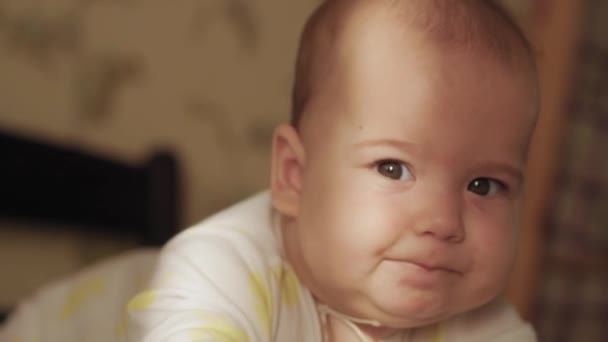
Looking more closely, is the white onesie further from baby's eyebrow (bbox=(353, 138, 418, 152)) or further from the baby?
baby's eyebrow (bbox=(353, 138, 418, 152))

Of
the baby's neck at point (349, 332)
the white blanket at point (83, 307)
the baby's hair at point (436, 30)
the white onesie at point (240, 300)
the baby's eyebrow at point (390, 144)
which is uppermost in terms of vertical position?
the baby's hair at point (436, 30)

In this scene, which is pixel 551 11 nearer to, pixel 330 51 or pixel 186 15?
pixel 186 15

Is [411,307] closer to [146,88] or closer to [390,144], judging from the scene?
[390,144]

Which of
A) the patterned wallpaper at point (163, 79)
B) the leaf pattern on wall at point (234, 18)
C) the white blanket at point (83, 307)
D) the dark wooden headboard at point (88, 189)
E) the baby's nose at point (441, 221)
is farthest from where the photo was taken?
the leaf pattern on wall at point (234, 18)

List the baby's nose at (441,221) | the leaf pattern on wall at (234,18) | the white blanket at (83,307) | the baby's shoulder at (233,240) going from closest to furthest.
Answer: the baby's nose at (441,221) < the baby's shoulder at (233,240) < the white blanket at (83,307) < the leaf pattern on wall at (234,18)

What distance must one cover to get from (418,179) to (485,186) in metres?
0.08

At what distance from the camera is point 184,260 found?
0.67 m

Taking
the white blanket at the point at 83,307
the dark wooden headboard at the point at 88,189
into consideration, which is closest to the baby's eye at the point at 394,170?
the white blanket at the point at 83,307

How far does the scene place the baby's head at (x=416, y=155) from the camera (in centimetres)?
59

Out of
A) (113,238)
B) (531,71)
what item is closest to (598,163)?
(113,238)

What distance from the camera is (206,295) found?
63cm

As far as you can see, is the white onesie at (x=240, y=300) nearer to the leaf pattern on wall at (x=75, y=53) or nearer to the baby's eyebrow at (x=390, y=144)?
the baby's eyebrow at (x=390, y=144)

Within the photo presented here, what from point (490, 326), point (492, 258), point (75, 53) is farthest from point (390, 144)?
point (75, 53)

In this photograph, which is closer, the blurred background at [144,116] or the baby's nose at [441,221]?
the baby's nose at [441,221]
